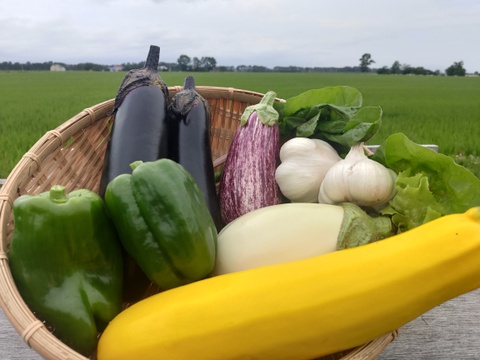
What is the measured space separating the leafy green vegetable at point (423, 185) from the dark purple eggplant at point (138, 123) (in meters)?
0.76

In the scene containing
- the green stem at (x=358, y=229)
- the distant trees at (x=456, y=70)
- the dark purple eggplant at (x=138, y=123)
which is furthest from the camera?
the distant trees at (x=456, y=70)

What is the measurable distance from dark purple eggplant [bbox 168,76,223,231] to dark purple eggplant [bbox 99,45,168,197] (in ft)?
0.16

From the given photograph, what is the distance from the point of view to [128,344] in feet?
3.43

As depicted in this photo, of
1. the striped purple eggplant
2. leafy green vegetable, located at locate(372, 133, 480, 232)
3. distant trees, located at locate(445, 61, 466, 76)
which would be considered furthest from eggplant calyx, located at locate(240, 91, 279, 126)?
distant trees, located at locate(445, 61, 466, 76)

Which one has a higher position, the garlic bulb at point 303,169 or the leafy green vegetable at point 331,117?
the leafy green vegetable at point 331,117

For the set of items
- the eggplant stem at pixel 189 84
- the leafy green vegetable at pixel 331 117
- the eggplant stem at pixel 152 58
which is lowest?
the leafy green vegetable at pixel 331 117

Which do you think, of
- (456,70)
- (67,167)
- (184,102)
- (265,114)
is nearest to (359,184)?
(265,114)

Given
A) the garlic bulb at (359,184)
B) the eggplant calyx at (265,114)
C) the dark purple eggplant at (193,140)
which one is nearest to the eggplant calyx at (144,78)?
the dark purple eggplant at (193,140)

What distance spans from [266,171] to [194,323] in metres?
0.77

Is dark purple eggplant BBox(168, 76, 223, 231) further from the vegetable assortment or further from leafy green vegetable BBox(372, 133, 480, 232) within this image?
leafy green vegetable BBox(372, 133, 480, 232)

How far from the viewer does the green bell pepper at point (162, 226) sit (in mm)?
1222

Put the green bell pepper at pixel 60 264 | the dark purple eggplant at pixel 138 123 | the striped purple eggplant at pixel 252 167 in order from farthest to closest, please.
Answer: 1. the striped purple eggplant at pixel 252 167
2. the dark purple eggplant at pixel 138 123
3. the green bell pepper at pixel 60 264

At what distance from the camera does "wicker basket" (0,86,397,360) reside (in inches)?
42.3

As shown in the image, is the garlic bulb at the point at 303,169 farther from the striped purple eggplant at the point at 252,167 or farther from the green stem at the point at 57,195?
the green stem at the point at 57,195
